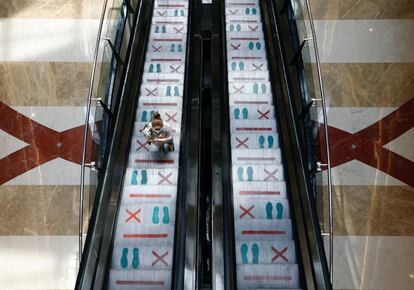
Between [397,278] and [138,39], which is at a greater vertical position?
[138,39]

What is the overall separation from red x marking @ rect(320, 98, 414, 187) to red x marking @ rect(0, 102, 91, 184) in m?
3.49

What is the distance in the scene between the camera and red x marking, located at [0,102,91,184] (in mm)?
5840

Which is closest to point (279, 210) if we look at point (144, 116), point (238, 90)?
point (238, 90)

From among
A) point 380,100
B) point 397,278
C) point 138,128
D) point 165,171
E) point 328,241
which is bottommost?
point 397,278

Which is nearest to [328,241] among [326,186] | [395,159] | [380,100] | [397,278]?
[326,186]

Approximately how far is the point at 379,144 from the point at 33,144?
468 cm

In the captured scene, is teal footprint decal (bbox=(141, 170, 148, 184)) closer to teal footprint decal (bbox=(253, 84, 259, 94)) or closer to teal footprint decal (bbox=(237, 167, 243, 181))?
teal footprint decal (bbox=(237, 167, 243, 181))

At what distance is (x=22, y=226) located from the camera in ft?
17.9

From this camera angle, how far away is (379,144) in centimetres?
581

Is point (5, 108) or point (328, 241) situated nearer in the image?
point (328, 241)

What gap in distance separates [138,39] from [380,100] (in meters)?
3.49

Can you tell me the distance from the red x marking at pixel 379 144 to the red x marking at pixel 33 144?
11.4ft

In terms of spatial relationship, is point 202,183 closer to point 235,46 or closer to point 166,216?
point 166,216

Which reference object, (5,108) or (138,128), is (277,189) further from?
(5,108)
